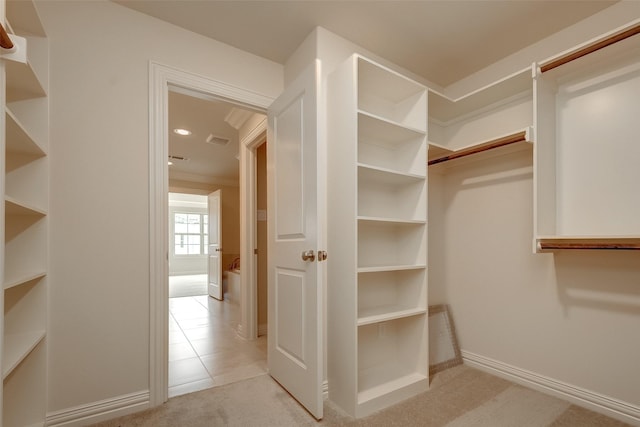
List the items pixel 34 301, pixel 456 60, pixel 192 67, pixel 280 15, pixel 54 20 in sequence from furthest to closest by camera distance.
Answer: pixel 456 60, pixel 192 67, pixel 280 15, pixel 54 20, pixel 34 301

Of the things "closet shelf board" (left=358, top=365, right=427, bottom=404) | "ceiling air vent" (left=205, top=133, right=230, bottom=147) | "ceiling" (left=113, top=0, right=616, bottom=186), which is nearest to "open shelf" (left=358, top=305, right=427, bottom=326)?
"closet shelf board" (left=358, top=365, right=427, bottom=404)

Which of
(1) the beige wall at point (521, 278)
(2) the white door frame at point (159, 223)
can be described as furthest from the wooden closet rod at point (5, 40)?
(1) the beige wall at point (521, 278)

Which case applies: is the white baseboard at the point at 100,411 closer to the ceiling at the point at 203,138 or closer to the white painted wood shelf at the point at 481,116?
the ceiling at the point at 203,138

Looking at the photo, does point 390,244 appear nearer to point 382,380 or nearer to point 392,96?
point 382,380

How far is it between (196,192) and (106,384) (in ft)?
17.3

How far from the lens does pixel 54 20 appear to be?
65.9 inches

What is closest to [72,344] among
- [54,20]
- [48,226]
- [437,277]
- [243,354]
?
[48,226]

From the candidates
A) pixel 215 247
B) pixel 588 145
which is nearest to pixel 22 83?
pixel 588 145

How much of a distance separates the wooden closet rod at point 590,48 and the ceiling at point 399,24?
15.6 inches

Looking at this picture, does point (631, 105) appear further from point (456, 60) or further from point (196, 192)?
point (196, 192)

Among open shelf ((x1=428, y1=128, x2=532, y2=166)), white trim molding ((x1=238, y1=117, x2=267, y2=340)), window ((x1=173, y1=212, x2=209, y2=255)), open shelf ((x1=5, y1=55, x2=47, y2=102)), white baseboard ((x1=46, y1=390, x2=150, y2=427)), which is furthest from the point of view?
window ((x1=173, y1=212, x2=209, y2=255))

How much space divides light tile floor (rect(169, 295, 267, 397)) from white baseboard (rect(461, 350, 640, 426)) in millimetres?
1791

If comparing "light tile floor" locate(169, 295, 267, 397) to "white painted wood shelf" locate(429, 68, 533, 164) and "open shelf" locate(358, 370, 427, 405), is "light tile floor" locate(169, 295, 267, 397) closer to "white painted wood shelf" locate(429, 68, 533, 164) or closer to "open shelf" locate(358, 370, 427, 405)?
"open shelf" locate(358, 370, 427, 405)

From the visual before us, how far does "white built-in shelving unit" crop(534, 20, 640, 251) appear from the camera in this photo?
1.71 metres
